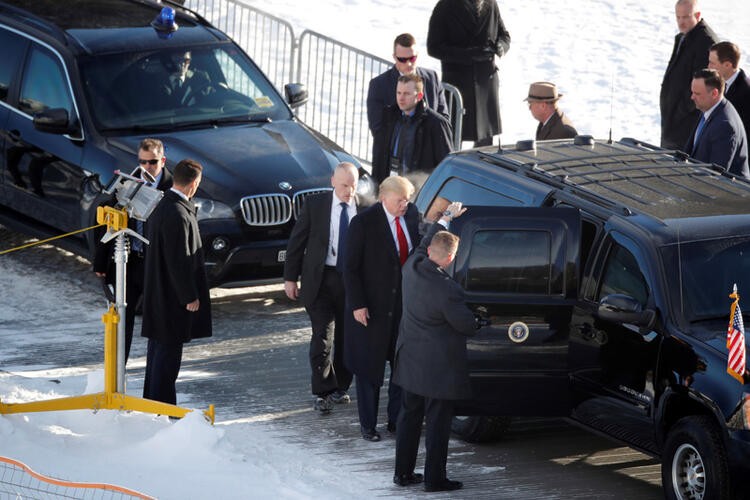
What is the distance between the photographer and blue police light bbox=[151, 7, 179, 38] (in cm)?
1381

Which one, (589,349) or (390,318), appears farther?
(390,318)

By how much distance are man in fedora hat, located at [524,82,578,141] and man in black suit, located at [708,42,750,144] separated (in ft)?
6.00

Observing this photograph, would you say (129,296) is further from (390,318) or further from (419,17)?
(419,17)

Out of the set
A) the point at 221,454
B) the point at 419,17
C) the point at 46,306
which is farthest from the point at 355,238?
the point at 419,17

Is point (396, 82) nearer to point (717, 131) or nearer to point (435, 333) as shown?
point (717, 131)

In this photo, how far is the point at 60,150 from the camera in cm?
1302

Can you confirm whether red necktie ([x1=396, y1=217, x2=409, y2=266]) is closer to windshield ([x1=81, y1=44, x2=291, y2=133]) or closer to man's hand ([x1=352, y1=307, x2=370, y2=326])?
man's hand ([x1=352, y1=307, x2=370, y2=326])

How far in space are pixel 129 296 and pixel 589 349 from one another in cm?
343

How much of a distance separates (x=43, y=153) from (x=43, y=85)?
646mm

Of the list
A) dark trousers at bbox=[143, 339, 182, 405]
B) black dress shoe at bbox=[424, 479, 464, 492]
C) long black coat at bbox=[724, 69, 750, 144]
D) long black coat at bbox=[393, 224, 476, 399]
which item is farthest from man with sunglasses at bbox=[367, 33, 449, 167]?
black dress shoe at bbox=[424, 479, 464, 492]

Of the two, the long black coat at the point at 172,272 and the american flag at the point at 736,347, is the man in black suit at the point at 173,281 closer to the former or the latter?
the long black coat at the point at 172,272

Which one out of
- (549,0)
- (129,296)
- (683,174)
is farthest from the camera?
(549,0)

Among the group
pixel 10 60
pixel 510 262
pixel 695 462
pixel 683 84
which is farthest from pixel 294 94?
pixel 695 462

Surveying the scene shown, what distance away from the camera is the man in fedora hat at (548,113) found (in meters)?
12.0
